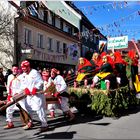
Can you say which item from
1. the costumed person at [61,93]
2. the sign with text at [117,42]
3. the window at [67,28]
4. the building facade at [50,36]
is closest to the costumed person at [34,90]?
the costumed person at [61,93]

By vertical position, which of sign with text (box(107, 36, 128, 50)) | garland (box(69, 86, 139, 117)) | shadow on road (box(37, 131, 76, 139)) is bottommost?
shadow on road (box(37, 131, 76, 139))

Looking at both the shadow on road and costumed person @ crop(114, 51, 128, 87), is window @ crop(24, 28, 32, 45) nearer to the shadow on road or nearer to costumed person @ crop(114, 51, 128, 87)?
costumed person @ crop(114, 51, 128, 87)

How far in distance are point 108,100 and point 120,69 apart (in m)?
2.38

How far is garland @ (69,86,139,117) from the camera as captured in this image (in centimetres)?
1137

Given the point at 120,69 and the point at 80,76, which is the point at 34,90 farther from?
the point at 120,69

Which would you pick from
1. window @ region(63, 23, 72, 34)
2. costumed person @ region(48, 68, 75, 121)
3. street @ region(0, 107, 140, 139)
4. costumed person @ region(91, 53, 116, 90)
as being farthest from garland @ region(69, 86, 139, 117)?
window @ region(63, 23, 72, 34)

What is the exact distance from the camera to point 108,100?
1131 centimetres

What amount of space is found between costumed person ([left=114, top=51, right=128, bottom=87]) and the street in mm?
1720

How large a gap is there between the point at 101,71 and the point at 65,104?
225cm

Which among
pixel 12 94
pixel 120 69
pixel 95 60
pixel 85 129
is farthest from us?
pixel 95 60

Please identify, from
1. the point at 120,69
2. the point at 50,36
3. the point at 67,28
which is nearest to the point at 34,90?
the point at 120,69

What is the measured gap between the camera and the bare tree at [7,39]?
1097 inches

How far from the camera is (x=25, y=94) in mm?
9328

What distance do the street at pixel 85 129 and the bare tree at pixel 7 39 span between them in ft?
54.2
